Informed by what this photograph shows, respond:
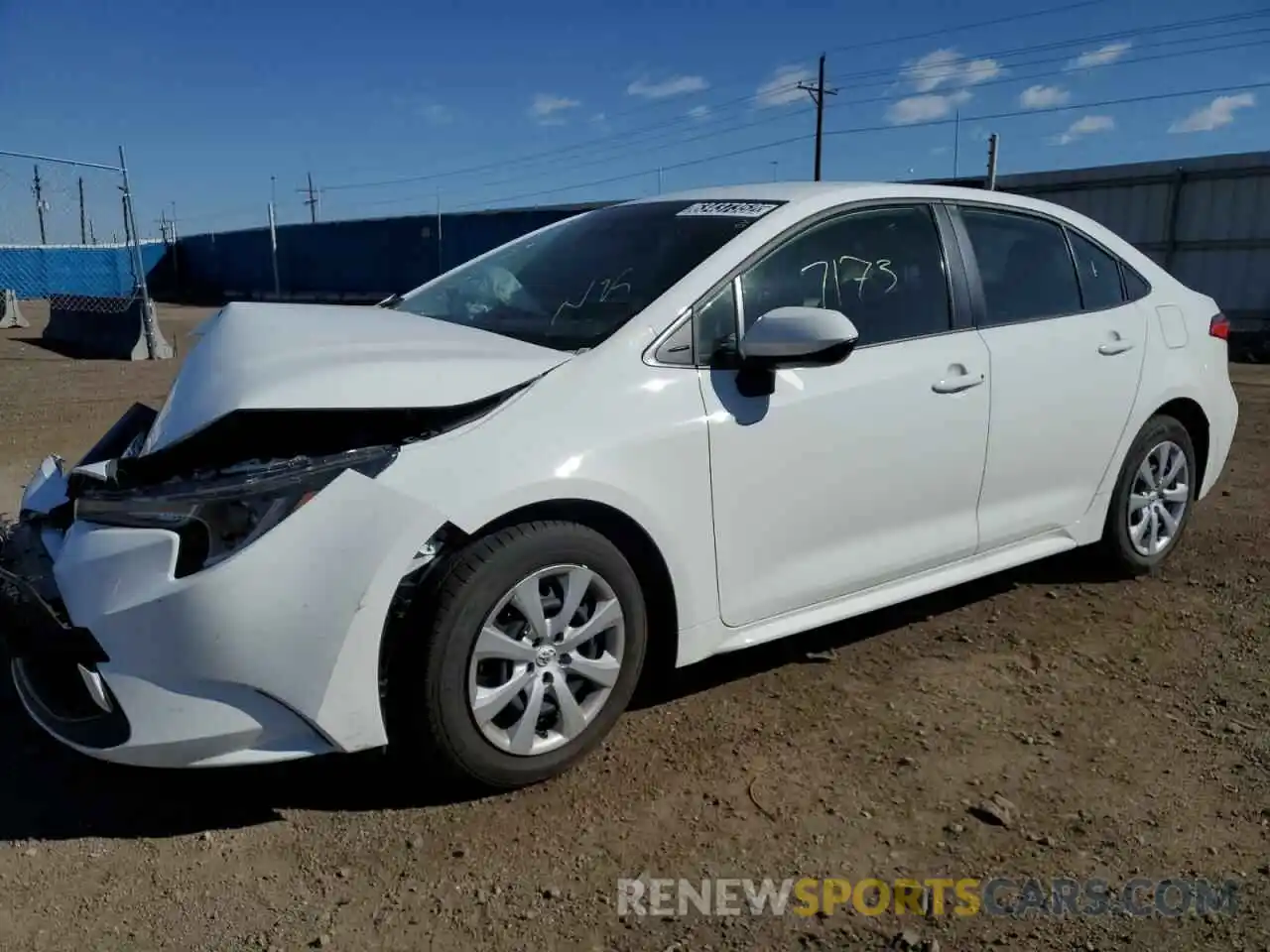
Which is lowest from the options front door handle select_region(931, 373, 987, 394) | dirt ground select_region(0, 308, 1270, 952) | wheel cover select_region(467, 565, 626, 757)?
dirt ground select_region(0, 308, 1270, 952)

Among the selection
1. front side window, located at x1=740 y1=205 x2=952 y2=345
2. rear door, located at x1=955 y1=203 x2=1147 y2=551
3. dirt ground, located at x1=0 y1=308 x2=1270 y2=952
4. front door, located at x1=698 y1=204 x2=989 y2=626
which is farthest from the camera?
rear door, located at x1=955 y1=203 x2=1147 y2=551

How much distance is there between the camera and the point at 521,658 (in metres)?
2.63

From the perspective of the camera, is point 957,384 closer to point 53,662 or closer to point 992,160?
point 53,662

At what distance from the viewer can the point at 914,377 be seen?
133 inches

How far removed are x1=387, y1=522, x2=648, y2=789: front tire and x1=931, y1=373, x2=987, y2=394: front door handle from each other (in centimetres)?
132

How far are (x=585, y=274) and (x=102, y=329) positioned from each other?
13638mm

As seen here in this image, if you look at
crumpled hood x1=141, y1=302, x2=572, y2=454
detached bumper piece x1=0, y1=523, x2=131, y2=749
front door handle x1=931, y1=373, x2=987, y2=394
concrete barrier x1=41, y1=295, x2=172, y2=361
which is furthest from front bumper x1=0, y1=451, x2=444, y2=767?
concrete barrier x1=41, y1=295, x2=172, y2=361

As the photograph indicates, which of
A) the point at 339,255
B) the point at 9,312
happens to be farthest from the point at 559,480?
the point at 339,255

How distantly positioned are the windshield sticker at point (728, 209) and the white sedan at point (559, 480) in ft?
0.09

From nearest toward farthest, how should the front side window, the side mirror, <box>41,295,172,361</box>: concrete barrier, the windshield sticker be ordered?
the side mirror
the front side window
the windshield sticker
<box>41,295,172,361</box>: concrete barrier

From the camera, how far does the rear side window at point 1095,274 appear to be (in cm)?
414

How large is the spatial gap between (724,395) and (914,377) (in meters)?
0.79

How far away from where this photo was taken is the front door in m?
3.00

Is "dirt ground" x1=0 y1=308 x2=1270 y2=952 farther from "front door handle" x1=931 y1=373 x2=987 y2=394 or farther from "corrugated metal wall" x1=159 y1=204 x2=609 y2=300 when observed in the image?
"corrugated metal wall" x1=159 y1=204 x2=609 y2=300
